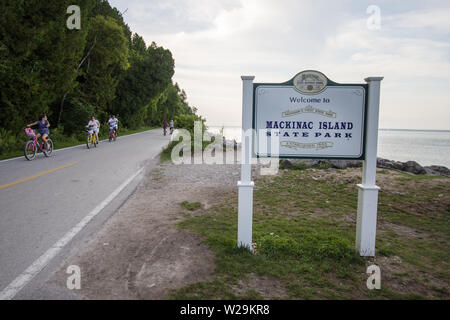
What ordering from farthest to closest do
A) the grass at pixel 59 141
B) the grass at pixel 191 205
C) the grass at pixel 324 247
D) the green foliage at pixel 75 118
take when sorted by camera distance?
the green foliage at pixel 75 118, the grass at pixel 59 141, the grass at pixel 191 205, the grass at pixel 324 247

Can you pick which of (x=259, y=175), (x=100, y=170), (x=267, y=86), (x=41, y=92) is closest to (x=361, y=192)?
(x=267, y=86)

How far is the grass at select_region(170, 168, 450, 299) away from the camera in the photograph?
353 cm

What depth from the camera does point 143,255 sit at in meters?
4.33

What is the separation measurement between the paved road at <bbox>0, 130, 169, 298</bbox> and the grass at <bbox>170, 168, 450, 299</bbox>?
6.96 feet

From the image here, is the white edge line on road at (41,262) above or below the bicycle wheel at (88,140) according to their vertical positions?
below

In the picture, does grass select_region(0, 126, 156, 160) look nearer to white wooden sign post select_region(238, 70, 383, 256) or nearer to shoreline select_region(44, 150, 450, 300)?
shoreline select_region(44, 150, 450, 300)

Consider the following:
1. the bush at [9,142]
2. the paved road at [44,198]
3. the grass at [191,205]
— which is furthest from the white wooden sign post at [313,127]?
the bush at [9,142]

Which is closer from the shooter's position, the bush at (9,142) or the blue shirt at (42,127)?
the blue shirt at (42,127)

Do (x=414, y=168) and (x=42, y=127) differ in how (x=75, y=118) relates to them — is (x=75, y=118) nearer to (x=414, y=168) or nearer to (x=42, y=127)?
(x=42, y=127)

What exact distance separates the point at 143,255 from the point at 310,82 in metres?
3.25

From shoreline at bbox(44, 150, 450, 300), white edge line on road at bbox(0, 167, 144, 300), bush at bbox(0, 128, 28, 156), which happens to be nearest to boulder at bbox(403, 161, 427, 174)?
shoreline at bbox(44, 150, 450, 300)

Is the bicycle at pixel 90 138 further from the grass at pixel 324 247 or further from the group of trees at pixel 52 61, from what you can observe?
the grass at pixel 324 247

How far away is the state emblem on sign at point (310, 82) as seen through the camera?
4.50m

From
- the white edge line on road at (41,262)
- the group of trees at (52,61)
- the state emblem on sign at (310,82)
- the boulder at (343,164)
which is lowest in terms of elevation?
the white edge line on road at (41,262)
